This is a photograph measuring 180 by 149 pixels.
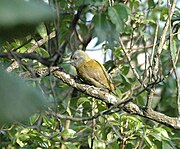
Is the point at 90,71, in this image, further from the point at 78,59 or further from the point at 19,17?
the point at 19,17

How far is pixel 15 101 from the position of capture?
32cm

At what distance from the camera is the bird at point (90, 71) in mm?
2412

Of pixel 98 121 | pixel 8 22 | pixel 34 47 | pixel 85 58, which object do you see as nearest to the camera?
pixel 8 22

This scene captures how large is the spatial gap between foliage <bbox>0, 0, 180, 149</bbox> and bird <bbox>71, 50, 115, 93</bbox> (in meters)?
0.06

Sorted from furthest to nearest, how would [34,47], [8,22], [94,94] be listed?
[34,47]
[94,94]
[8,22]

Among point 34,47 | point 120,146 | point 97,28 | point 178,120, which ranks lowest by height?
point 120,146

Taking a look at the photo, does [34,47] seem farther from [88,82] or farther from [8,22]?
[8,22]

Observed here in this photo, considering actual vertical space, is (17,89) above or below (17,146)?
above

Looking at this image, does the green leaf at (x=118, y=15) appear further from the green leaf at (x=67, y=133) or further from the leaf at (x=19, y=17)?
the leaf at (x=19, y=17)

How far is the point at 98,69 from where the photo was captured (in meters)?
2.52

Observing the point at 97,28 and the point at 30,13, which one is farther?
the point at 97,28

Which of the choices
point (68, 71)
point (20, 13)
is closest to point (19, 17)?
point (20, 13)

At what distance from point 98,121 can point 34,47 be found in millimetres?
632

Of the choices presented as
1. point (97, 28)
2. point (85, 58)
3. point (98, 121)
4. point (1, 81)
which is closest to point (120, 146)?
point (98, 121)
